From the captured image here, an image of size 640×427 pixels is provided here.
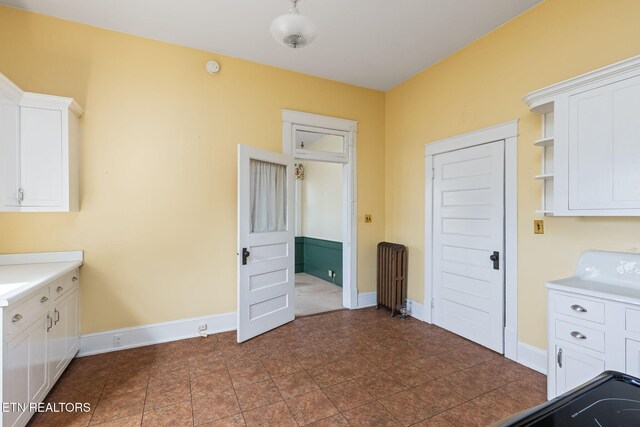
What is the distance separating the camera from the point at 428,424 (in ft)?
6.50

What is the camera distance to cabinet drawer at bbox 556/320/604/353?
1899mm

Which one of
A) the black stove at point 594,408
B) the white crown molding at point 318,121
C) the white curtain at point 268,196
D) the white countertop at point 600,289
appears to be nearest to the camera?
the black stove at point 594,408

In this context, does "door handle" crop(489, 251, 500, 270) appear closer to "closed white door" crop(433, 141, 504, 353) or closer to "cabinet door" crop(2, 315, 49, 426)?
"closed white door" crop(433, 141, 504, 353)

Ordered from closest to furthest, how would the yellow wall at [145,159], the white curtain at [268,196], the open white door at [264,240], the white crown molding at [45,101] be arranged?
the white crown molding at [45,101]
the yellow wall at [145,159]
the open white door at [264,240]
the white curtain at [268,196]

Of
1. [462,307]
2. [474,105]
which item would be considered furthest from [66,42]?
[462,307]

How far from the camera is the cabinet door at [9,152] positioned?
2237 millimetres

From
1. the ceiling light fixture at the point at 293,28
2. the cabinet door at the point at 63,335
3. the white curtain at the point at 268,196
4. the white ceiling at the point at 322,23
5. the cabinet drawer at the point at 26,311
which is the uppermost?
the white ceiling at the point at 322,23

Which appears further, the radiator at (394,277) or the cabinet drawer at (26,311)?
the radiator at (394,277)

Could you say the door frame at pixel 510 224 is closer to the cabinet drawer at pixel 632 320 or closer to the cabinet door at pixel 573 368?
the cabinet door at pixel 573 368

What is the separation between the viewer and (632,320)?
1.78 m

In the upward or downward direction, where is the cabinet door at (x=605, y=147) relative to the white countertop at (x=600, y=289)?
upward

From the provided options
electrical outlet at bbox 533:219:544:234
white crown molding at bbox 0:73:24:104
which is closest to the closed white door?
electrical outlet at bbox 533:219:544:234

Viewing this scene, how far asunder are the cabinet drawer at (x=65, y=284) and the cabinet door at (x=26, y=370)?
0.24m

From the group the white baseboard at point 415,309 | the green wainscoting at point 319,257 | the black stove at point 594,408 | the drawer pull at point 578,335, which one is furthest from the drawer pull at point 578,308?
the green wainscoting at point 319,257
